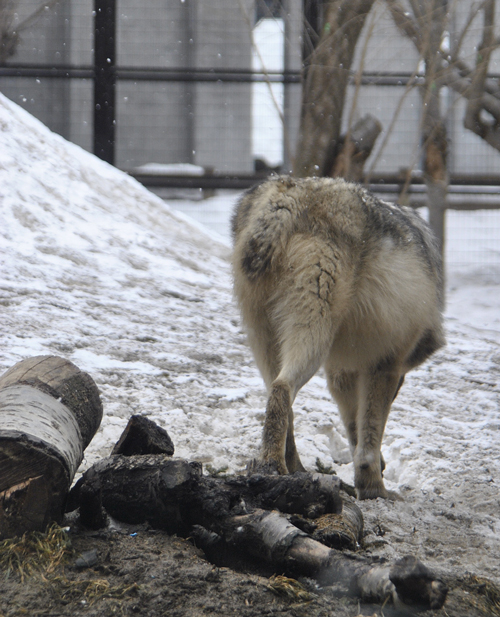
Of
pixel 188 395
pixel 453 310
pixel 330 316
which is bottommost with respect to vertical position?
pixel 453 310

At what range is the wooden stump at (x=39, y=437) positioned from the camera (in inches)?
79.7

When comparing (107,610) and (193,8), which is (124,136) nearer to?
(193,8)

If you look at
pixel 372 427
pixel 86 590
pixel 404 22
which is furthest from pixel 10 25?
pixel 86 590

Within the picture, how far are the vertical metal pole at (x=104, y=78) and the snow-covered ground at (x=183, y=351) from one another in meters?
1.19

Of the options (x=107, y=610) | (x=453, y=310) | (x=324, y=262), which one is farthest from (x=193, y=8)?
(x=107, y=610)

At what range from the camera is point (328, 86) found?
355 inches

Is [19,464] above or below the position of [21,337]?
above

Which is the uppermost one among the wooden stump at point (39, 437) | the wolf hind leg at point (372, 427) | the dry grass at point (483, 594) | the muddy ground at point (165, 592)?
the wooden stump at point (39, 437)

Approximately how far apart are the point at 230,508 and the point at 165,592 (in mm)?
485

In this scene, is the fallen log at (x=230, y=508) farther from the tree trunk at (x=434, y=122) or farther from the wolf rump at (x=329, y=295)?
the tree trunk at (x=434, y=122)

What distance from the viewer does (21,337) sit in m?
4.51

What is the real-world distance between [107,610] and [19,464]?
0.62 meters

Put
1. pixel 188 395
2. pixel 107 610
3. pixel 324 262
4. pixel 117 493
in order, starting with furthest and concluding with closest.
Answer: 1. pixel 188 395
2. pixel 324 262
3. pixel 117 493
4. pixel 107 610

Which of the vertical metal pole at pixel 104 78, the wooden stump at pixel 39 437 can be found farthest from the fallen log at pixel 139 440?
the vertical metal pole at pixel 104 78
